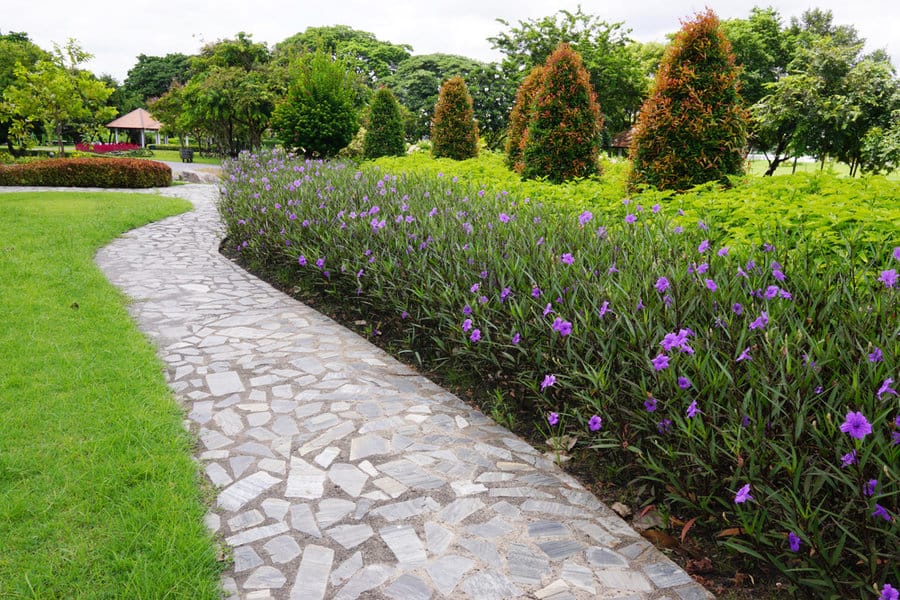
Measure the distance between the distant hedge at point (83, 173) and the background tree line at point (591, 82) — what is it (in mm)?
4073

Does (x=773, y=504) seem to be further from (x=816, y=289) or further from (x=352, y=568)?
(x=352, y=568)

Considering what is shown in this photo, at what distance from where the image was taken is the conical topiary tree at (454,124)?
14086mm

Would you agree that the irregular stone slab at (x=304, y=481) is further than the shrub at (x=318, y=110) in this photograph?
No

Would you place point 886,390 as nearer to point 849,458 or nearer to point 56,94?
point 849,458

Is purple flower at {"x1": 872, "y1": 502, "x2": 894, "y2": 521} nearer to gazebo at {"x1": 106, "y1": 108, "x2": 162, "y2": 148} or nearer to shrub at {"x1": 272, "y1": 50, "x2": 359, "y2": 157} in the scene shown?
shrub at {"x1": 272, "y1": 50, "x2": 359, "y2": 157}

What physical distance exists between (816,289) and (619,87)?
74.7 feet

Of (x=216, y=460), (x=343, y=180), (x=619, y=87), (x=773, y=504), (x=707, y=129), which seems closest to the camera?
(x=773, y=504)

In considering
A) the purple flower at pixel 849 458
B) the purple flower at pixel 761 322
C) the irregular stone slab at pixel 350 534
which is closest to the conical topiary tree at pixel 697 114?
the purple flower at pixel 761 322

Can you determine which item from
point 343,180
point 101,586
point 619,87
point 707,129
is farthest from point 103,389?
point 619,87

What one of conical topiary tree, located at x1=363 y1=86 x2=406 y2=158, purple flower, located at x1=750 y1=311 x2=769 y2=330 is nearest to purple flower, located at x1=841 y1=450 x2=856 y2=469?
purple flower, located at x1=750 y1=311 x2=769 y2=330

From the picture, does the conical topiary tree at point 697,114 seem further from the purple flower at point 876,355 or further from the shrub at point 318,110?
the shrub at point 318,110

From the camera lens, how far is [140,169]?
16531 millimetres

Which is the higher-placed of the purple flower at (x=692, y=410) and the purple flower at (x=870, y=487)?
the purple flower at (x=692, y=410)

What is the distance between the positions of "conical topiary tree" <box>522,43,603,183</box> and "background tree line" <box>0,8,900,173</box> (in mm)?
2889
